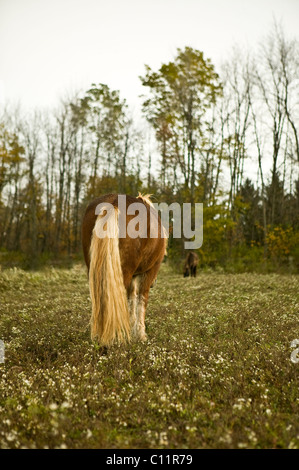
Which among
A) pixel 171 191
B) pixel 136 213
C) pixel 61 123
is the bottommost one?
pixel 136 213

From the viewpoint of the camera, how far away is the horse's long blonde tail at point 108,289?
167 inches

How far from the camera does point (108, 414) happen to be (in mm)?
2850

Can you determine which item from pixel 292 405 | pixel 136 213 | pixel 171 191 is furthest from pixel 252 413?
pixel 171 191

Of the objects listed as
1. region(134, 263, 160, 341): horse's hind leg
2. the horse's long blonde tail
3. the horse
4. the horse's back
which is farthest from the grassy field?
the horse

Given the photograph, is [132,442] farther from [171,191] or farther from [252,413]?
[171,191]

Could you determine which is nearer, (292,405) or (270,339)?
(292,405)

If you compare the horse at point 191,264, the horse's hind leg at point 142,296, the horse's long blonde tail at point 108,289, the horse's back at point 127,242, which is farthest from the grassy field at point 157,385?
the horse at point 191,264

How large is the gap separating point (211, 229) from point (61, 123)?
18656mm

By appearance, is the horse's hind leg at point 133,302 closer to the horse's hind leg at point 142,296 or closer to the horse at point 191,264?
the horse's hind leg at point 142,296

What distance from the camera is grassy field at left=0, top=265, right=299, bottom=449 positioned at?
2482mm

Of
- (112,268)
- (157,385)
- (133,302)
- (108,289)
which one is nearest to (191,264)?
(133,302)

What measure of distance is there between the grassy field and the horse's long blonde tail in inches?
15.0

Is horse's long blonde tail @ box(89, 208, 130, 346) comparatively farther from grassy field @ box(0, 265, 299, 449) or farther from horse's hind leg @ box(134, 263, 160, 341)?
horse's hind leg @ box(134, 263, 160, 341)

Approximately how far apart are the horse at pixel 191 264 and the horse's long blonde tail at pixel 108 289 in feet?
43.5
